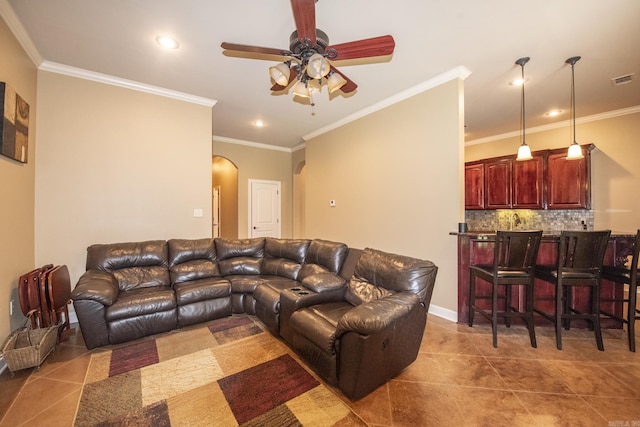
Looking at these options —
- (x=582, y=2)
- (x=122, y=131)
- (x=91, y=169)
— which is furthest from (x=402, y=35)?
(x=91, y=169)

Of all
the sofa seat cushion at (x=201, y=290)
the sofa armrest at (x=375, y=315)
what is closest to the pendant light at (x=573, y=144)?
the sofa armrest at (x=375, y=315)

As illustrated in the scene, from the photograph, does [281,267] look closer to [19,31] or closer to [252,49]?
[252,49]

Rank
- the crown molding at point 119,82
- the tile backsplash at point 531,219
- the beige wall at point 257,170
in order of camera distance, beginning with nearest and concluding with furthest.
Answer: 1. the crown molding at point 119,82
2. the tile backsplash at point 531,219
3. the beige wall at point 257,170

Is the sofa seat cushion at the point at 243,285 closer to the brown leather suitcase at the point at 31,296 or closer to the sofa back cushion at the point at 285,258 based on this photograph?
the sofa back cushion at the point at 285,258

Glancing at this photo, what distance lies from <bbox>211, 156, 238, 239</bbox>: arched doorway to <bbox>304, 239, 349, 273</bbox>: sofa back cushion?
3.44m

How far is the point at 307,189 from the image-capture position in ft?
18.6

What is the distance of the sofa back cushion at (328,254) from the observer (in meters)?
3.07

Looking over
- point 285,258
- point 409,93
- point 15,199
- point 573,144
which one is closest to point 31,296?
point 15,199

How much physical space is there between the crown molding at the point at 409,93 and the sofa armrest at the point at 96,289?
4.07m

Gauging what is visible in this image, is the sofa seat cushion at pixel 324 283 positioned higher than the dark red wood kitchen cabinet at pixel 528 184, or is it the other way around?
the dark red wood kitchen cabinet at pixel 528 184

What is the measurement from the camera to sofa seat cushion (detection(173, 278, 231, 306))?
9.37 feet

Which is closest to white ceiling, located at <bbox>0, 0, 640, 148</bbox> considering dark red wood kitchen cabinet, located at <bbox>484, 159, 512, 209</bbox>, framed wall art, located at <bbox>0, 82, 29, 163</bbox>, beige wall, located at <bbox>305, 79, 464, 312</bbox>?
beige wall, located at <bbox>305, 79, 464, 312</bbox>

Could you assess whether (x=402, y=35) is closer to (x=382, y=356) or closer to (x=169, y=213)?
(x=382, y=356)

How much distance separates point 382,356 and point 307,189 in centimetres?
426
